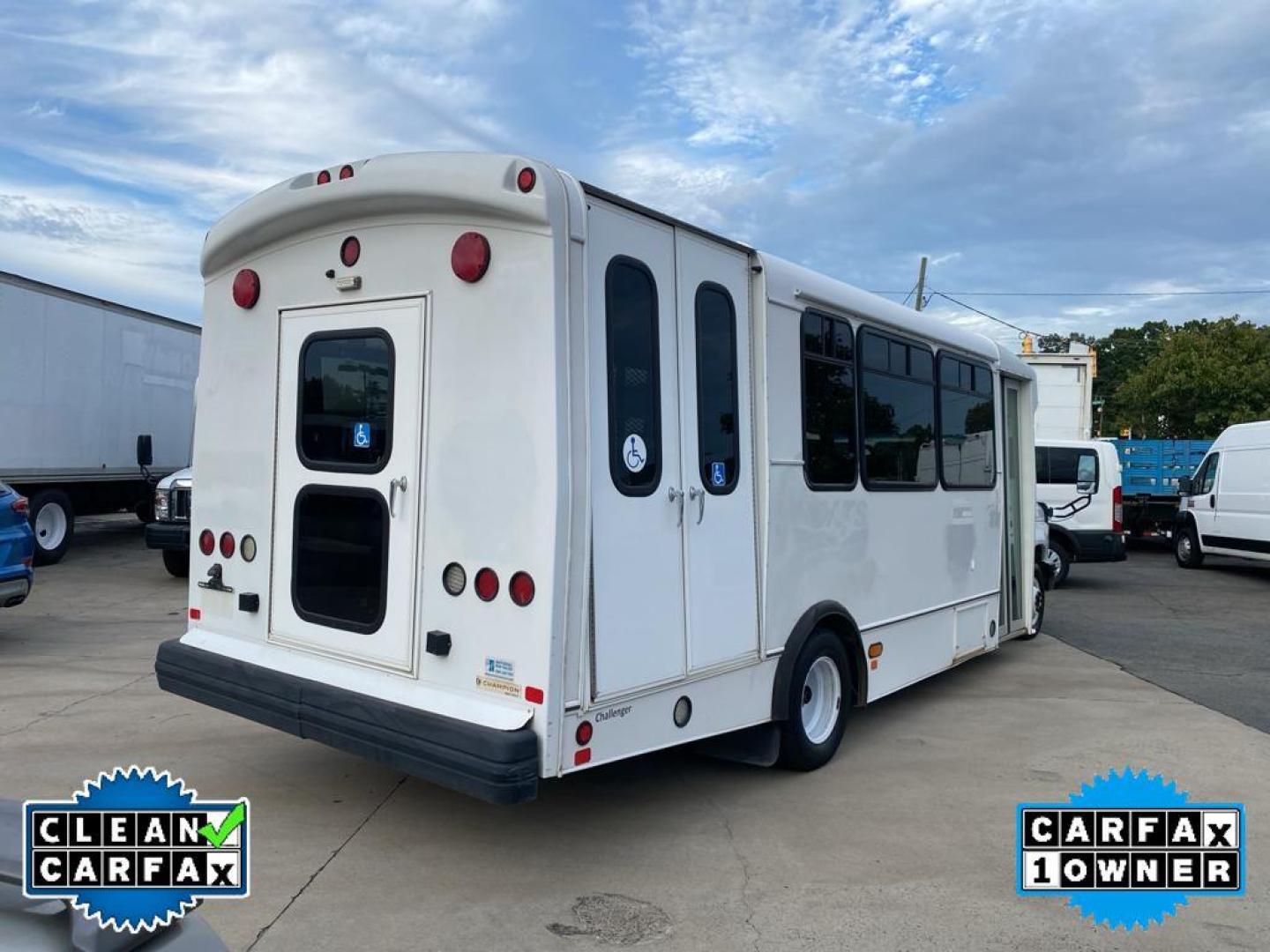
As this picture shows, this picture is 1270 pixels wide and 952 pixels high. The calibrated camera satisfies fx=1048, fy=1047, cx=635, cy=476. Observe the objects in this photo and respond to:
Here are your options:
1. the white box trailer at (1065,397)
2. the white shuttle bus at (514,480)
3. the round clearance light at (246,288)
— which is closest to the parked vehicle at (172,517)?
the white shuttle bus at (514,480)

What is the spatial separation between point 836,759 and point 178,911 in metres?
4.70

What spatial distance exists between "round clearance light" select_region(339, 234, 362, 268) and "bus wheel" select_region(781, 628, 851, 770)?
291cm

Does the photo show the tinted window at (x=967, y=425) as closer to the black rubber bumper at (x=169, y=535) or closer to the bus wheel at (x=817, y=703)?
the bus wheel at (x=817, y=703)

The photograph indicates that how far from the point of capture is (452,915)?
394cm

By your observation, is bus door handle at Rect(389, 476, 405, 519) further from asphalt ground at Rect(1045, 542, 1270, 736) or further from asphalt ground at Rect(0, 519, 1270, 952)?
asphalt ground at Rect(1045, 542, 1270, 736)

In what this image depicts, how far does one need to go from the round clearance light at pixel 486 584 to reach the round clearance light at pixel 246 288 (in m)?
2.02

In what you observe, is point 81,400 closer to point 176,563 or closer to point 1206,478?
point 176,563

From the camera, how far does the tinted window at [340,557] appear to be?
4.56 metres

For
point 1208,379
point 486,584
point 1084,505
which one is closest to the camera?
point 486,584

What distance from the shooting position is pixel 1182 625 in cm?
1148

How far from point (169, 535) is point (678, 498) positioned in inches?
356

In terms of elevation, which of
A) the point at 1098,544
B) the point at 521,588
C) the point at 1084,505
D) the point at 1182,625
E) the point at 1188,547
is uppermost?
the point at 1084,505

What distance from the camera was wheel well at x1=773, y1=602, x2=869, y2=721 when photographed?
5.26 meters

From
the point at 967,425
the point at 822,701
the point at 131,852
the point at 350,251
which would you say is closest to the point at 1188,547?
the point at 967,425
